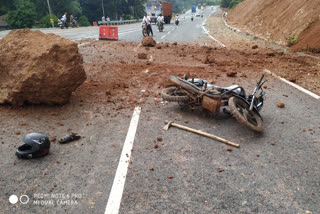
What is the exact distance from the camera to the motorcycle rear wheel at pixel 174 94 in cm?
508

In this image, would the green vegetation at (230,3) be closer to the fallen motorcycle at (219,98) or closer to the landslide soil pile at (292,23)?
the landslide soil pile at (292,23)

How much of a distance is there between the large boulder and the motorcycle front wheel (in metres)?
3.43

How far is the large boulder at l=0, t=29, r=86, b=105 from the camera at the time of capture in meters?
4.96

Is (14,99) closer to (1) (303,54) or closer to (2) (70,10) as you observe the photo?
(1) (303,54)

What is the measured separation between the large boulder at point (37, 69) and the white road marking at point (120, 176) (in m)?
1.88

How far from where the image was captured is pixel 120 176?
3.18 m

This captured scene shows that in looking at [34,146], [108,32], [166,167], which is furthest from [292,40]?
[34,146]

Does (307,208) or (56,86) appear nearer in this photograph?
(307,208)

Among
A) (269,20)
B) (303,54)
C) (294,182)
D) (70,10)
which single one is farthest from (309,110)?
(70,10)

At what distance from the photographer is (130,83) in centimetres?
719

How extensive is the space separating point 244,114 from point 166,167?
208 centimetres

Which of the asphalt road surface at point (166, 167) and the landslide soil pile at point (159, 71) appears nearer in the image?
the asphalt road surface at point (166, 167)

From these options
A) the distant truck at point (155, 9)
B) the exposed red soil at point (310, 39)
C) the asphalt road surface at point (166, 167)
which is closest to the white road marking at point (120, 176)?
the asphalt road surface at point (166, 167)

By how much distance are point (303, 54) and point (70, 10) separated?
55227mm
